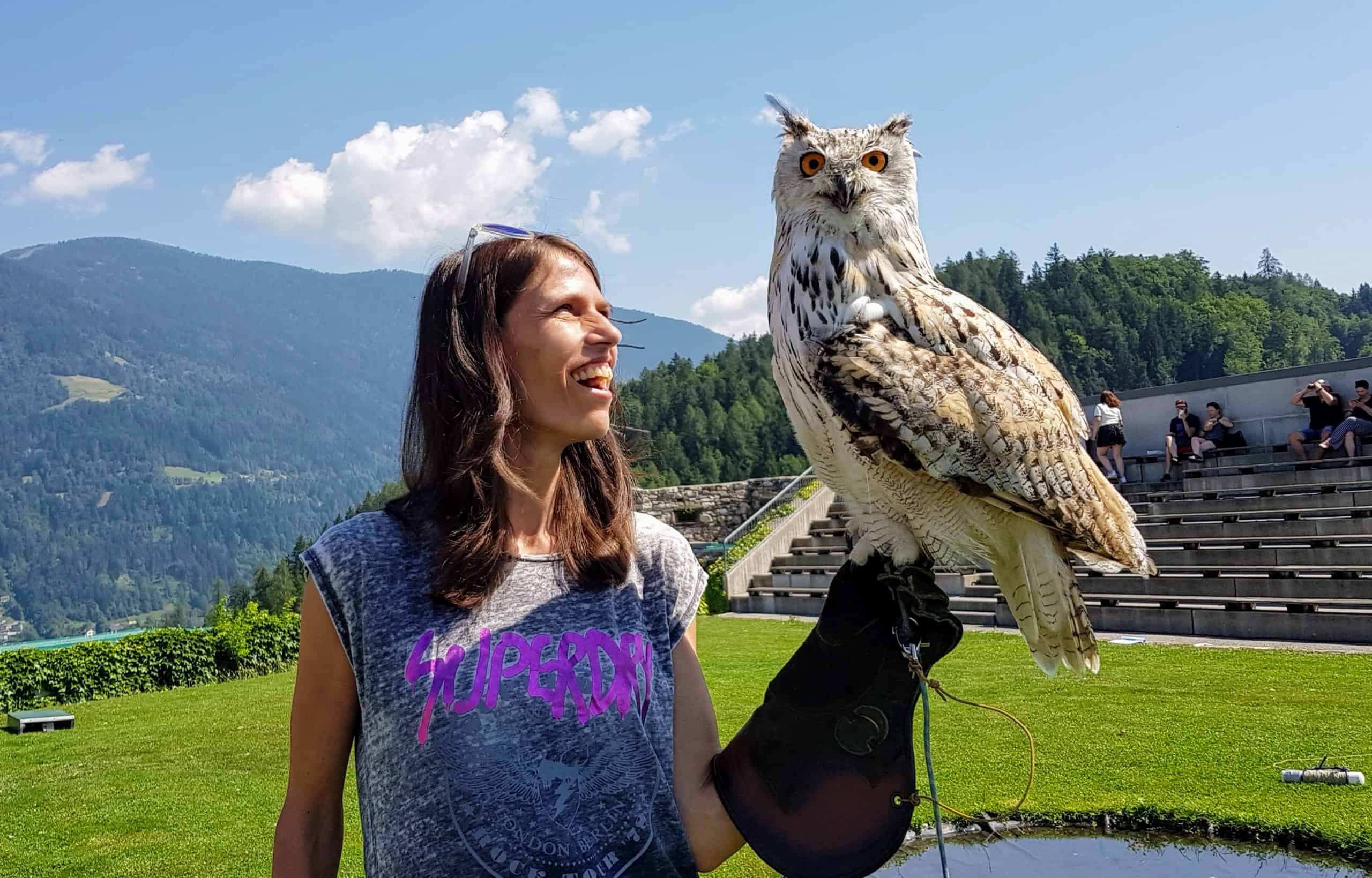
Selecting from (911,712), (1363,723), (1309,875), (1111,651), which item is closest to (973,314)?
(911,712)

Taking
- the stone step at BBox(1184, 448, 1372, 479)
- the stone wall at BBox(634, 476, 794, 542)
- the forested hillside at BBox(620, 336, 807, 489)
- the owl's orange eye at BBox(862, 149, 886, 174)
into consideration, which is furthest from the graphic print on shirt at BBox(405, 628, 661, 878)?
the forested hillside at BBox(620, 336, 807, 489)

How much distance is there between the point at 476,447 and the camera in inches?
69.9

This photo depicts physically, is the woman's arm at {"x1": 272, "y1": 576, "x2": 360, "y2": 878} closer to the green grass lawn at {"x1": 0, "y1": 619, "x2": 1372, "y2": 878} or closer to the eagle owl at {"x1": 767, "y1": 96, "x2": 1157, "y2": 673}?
the eagle owl at {"x1": 767, "y1": 96, "x2": 1157, "y2": 673}

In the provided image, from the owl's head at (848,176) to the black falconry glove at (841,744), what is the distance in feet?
2.91

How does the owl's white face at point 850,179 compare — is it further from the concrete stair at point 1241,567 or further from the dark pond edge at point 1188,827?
the concrete stair at point 1241,567

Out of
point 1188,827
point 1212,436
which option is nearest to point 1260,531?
point 1212,436

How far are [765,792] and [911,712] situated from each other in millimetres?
344

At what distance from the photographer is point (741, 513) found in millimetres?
25109

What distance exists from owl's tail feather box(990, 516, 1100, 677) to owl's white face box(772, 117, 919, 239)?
821mm

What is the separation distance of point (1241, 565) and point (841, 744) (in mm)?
12384

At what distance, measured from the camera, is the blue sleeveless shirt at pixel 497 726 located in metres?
1.55

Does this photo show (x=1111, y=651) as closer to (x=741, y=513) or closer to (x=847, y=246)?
(x=847, y=246)

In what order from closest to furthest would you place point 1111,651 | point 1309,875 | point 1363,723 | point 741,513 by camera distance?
point 1309,875 < point 1363,723 < point 1111,651 < point 741,513

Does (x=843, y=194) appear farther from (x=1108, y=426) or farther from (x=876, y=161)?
(x=1108, y=426)
